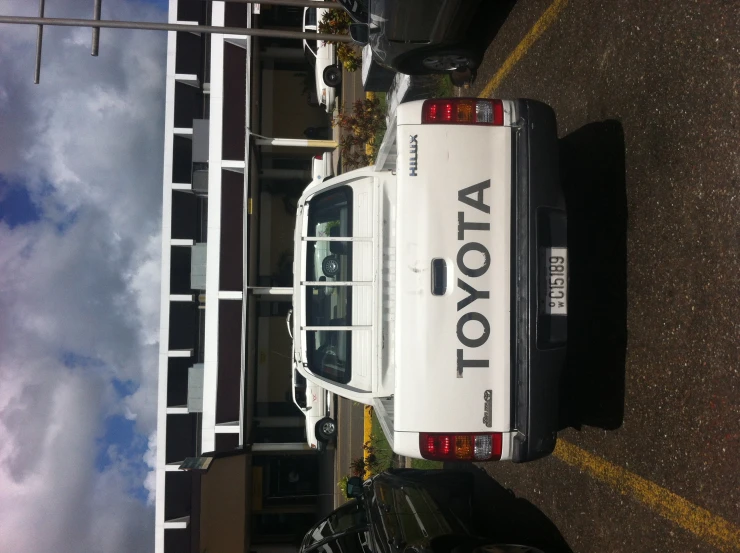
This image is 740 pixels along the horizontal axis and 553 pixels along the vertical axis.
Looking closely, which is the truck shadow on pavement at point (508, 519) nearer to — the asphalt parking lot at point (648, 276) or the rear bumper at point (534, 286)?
the asphalt parking lot at point (648, 276)

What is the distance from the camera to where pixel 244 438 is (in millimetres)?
11055

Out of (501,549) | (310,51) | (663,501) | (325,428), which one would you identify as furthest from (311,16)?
(663,501)

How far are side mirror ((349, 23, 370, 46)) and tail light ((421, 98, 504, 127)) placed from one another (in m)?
3.13

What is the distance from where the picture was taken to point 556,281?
4102 millimetres

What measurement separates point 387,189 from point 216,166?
7.24m

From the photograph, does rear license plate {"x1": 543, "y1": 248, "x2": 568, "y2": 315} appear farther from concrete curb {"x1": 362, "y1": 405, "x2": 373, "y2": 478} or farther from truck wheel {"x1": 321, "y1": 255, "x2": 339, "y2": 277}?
concrete curb {"x1": 362, "y1": 405, "x2": 373, "y2": 478}

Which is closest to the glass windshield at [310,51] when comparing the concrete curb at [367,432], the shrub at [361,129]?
the shrub at [361,129]

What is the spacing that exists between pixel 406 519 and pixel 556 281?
2.74 metres

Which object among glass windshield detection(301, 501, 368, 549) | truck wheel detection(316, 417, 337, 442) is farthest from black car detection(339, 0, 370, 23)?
truck wheel detection(316, 417, 337, 442)

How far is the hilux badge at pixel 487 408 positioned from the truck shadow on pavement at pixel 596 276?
138 centimetres

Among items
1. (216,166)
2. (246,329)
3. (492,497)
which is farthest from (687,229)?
(216,166)

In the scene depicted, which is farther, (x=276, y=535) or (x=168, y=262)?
(x=276, y=535)

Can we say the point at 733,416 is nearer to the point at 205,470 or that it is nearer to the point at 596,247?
the point at 596,247

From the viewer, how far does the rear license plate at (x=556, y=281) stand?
160 inches
